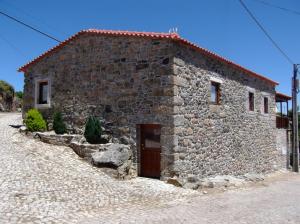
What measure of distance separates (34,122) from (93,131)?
Result: 3.08 metres

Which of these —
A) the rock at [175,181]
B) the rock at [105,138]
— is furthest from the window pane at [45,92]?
the rock at [175,181]

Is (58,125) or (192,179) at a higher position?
(58,125)

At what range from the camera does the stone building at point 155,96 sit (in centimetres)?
1164

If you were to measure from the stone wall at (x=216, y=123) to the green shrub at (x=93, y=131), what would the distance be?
3215mm

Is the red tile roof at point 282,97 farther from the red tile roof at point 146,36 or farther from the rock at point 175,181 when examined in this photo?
the rock at point 175,181

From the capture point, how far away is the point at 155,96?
38.8 feet

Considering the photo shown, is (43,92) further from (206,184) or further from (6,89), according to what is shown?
(6,89)

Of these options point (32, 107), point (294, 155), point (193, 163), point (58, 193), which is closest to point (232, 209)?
point (193, 163)

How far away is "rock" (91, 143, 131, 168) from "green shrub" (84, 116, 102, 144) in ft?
2.64

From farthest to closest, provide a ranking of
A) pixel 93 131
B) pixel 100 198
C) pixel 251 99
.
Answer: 1. pixel 251 99
2. pixel 93 131
3. pixel 100 198

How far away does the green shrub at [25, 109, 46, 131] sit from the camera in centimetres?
1416

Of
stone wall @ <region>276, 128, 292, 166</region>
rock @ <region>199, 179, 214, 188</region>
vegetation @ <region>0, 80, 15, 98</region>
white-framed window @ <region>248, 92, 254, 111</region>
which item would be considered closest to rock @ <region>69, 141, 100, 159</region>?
rock @ <region>199, 179, 214, 188</region>

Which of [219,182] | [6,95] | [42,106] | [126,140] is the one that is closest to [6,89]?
[6,95]

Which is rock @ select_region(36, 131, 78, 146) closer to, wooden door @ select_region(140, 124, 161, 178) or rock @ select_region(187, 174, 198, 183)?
wooden door @ select_region(140, 124, 161, 178)
